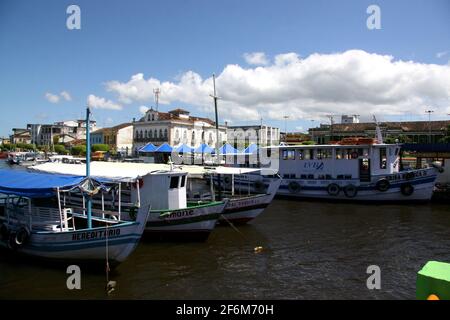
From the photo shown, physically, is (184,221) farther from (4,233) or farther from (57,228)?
(4,233)

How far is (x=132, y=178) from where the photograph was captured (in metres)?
15.6

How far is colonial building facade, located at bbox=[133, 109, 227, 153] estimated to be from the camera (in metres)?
75.4

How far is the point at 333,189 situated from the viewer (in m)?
29.3

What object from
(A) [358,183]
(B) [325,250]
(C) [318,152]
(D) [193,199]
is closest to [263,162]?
(C) [318,152]

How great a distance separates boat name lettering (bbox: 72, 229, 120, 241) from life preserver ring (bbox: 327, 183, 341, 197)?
21.0m

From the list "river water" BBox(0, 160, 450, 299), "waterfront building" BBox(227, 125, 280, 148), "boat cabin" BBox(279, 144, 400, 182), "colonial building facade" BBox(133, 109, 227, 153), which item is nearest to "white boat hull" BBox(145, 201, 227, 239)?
"river water" BBox(0, 160, 450, 299)

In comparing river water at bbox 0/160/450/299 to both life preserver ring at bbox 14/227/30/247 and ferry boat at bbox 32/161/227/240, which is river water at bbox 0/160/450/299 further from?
life preserver ring at bbox 14/227/30/247

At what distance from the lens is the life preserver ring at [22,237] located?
523 inches

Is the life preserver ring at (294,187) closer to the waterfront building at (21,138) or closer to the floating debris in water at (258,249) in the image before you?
the floating debris in water at (258,249)

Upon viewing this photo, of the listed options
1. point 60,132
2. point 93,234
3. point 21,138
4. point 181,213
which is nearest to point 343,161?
point 181,213

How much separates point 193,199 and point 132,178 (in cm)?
507

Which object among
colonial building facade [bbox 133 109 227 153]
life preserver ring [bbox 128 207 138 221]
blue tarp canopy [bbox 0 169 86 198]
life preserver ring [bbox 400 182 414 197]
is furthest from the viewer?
colonial building facade [bbox 133 109 227 153]

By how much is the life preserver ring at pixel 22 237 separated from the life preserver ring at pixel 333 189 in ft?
72.9

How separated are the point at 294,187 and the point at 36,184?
21.3 meters
